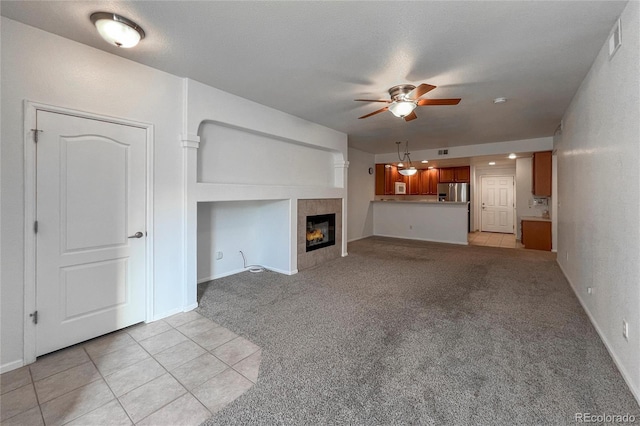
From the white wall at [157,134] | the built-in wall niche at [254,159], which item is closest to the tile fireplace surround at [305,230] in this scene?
the white wall at [157,134]

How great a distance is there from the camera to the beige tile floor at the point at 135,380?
5.44 feet

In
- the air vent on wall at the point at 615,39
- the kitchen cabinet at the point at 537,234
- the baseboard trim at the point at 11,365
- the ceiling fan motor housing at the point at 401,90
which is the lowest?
the baseboard trim at the point at 11,365

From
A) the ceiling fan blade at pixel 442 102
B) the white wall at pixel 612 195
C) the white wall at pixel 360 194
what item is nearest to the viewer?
the white wall at pixel 612 195

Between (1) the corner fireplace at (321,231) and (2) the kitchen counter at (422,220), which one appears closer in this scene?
(1) the corner fireplace at (321,231)

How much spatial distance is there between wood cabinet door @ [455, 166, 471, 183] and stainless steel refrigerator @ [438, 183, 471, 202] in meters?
0.16

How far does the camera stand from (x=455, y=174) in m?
9.27

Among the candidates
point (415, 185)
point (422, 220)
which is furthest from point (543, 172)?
point (415, 185)

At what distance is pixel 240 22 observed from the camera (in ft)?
6.88

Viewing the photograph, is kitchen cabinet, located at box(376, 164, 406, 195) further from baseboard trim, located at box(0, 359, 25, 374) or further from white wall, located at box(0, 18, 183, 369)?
baseboard trim, located at box(0, 359, 25, 374)

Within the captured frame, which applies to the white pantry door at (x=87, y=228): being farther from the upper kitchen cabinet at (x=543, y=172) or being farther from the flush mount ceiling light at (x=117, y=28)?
the upper kitchen cabinet at (x=543, y=172)

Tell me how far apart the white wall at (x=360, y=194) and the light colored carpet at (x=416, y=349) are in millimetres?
3559

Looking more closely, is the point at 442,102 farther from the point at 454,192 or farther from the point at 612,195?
the point at 454,192

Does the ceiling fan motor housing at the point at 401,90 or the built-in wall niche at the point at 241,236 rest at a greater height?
the ceiling fan motor housing at the point at 401,90

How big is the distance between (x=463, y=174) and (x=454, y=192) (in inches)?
26.0
